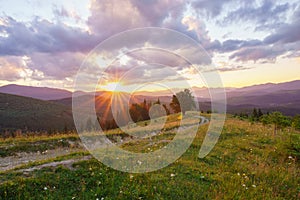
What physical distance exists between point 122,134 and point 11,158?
33.7 ft

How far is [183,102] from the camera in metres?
56.6

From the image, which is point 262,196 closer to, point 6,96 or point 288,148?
point 288,148

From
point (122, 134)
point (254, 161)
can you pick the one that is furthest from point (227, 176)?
point (122, 134)

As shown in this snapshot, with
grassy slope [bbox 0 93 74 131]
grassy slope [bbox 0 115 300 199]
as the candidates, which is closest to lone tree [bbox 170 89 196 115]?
grassy slope [bbox 0 115 300 199]

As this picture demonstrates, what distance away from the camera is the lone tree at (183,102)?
55.8 m

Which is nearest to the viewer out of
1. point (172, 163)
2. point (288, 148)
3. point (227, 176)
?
point (227, 176)

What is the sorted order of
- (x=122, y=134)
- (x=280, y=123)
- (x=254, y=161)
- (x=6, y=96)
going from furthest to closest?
(x=6, y=96), (x=280, y=123), (x=122, y=134), (x=254, y=161)

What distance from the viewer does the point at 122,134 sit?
21781 mm

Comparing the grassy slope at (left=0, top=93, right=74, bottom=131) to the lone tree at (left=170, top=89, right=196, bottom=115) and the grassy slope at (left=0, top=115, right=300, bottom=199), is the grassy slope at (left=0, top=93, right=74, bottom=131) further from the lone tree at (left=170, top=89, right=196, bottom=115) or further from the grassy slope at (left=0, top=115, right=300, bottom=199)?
the grassy slope at (left=0, top=115, right=300, bottom=199)

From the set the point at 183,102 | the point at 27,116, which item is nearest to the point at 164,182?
the point at 183,102

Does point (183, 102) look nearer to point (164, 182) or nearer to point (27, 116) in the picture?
point (164, 182)

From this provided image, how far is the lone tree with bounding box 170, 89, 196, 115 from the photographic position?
5581 centimetres

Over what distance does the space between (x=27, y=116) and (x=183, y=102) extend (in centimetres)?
9678

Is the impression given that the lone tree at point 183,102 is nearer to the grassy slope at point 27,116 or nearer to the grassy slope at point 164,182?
the grassy slope at point 164,182
